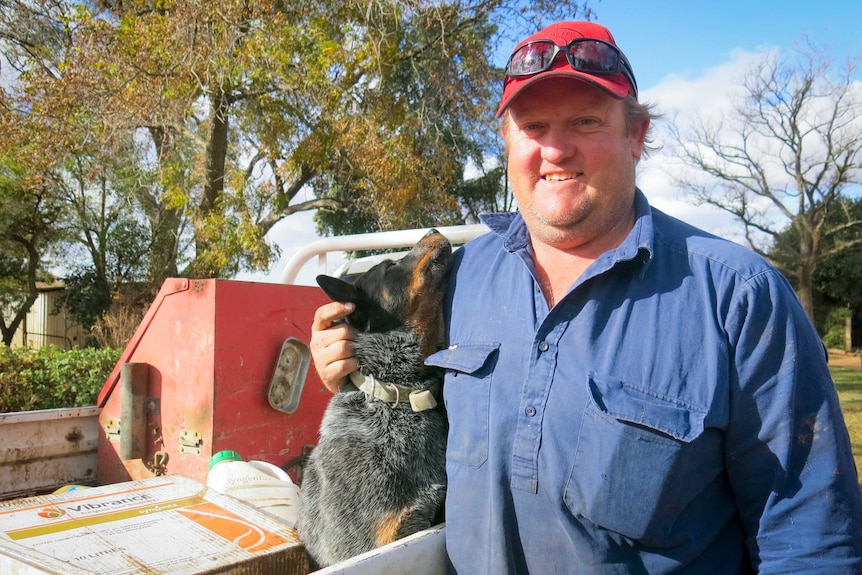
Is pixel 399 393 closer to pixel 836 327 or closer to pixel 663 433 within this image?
pixel 663 433

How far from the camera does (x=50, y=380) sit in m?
6.54

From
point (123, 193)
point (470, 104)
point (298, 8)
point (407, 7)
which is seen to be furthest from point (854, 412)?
point (123, 193)

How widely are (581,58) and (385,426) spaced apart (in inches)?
55.3

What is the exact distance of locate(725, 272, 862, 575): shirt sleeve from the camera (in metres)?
1.53

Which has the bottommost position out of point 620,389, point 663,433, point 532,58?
point 663,433

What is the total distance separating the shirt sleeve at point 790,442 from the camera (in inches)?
60.2

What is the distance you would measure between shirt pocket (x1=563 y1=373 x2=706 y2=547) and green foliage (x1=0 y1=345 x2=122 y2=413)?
624cm

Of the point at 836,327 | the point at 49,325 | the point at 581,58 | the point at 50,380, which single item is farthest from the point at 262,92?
the point at 836,327

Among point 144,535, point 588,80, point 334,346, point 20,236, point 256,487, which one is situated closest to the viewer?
point 588,80

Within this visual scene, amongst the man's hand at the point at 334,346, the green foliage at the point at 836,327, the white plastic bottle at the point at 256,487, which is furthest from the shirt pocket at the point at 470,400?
the green foliage at the point at 836,327

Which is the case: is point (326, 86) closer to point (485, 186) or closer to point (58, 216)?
point (485, 186)

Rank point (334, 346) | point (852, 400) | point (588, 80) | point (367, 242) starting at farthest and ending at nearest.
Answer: point (852, 400), point (367, 242), point (334, 346), point (588, 80)

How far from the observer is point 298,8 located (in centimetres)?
1370

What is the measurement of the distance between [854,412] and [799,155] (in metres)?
12.7
